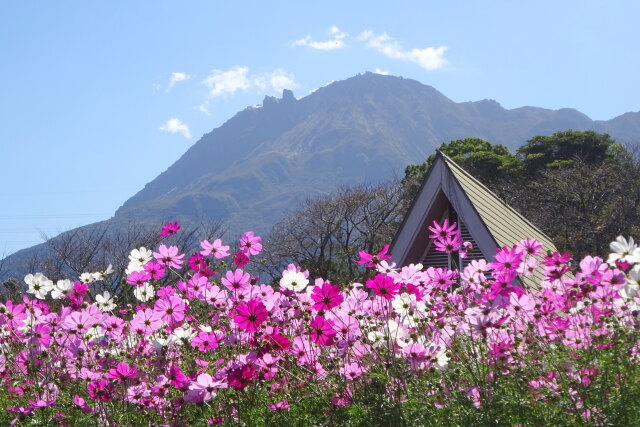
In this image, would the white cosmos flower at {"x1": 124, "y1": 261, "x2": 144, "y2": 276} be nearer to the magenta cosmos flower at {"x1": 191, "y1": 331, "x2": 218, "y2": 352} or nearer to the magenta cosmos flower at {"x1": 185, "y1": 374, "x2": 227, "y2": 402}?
the magenta cosmos flower at {"x1": 191, "y1": 331, "x2": 218, "y2": 352}

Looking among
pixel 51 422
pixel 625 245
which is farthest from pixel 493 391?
pixel 51 422

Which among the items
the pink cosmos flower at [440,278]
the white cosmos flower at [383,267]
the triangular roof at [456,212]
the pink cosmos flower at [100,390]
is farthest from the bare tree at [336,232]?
the pink cosmos flower at [100,390]

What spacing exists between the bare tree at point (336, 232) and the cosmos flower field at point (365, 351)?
27.8 meters

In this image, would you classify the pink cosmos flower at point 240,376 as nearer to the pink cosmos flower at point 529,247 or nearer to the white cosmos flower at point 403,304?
the white cosmos flower at point 403,304

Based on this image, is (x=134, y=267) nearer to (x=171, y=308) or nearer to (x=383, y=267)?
(x=171, y=308)

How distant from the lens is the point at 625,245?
9.21 feet

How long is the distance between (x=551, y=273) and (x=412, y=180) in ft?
108

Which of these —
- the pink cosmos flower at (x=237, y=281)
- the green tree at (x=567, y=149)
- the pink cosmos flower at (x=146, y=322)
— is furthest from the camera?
the green tree at (x=567, y=149)

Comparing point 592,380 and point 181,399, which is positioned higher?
point 181,399

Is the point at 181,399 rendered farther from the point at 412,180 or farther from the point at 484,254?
the point at 412,180

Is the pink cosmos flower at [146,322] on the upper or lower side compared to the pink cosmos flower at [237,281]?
lower

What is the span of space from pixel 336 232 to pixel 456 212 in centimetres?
2460

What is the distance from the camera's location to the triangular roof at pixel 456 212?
888cm

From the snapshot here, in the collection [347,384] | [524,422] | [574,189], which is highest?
[347,384]
